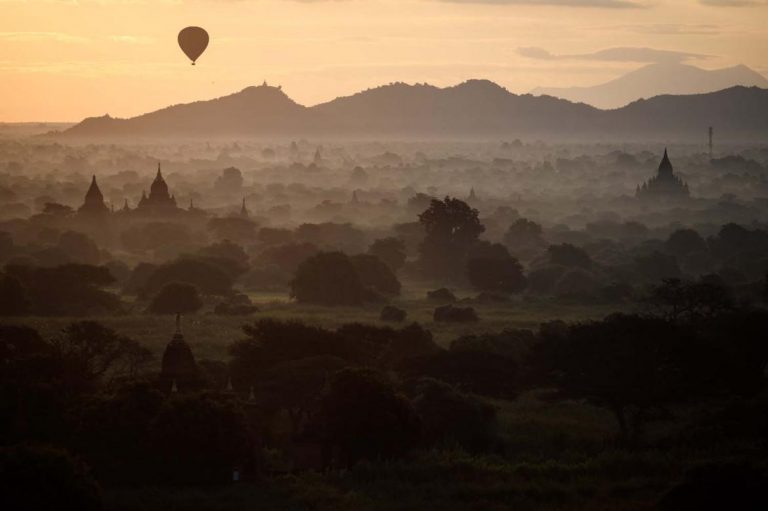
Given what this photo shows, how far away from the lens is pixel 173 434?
31.9 m

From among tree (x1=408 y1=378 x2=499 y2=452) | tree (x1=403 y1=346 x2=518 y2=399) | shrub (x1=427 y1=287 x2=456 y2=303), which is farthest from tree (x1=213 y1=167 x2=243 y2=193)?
tree (x1=408 y1=378 x2=499 y2=452)

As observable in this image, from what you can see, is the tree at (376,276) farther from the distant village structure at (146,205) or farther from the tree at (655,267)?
the distant village structure at (146,205)

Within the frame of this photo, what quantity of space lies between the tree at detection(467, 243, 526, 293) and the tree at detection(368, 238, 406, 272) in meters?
8.04

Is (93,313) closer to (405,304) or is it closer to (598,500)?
(405,304)

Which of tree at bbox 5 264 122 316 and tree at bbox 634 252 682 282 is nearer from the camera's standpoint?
tree at bbox 5 264 122 316

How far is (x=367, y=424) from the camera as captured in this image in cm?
3428

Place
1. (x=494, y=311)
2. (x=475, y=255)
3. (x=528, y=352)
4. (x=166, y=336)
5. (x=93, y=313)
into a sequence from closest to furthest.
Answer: (x=528, y=352) → (x=166, y=336) → (x=93, y=313) → (x=494, y=311) → (x=475, y=255)

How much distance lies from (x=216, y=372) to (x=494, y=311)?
26.8 meters

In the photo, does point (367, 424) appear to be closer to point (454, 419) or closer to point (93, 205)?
point (454, 419)

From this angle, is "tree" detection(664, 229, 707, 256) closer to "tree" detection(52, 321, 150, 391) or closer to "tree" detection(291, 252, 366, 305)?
"tree" detection(291, 252, 366, 305)

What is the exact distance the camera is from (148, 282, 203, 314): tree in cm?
6331

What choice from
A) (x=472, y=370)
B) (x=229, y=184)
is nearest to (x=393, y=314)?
(x=472, y=370)

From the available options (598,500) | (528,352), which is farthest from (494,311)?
(598,500)

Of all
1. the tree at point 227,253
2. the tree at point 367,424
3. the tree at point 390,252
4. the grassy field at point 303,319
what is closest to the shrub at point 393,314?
the grassy field at point 303,319
